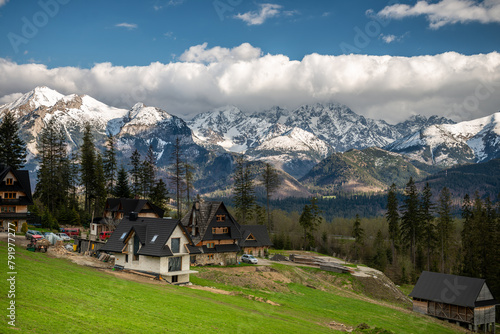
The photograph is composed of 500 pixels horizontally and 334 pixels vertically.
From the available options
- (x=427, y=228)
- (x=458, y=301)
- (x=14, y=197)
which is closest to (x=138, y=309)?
(x=14, y=197)

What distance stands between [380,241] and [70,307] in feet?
367

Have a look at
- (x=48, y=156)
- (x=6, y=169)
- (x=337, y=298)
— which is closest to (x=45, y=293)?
(x=337, y=298)

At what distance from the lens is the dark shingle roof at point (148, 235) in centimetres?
4881

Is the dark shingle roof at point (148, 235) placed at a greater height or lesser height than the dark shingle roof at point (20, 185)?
lesser

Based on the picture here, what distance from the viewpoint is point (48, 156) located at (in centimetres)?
9350

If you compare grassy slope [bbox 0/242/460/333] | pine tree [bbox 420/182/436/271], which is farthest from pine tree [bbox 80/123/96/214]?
pine tree [bbox 420/182/436/271]

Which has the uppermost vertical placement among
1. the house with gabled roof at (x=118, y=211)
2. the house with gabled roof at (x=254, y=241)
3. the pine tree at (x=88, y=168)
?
the pine tree at (x=88, y=168)

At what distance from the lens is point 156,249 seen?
159ft

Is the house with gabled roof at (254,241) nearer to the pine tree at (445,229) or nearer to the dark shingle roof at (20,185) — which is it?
the dark shingle roof at (20,185)

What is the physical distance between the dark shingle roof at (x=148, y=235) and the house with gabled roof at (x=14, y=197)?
2349 cm

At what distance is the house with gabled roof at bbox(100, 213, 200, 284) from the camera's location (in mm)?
48125

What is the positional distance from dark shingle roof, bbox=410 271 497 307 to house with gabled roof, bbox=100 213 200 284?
39.6m
